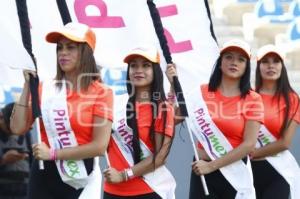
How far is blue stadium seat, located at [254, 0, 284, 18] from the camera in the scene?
1178 centimetres

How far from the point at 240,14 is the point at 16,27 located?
6.30m

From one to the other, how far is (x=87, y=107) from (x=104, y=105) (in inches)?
3.7

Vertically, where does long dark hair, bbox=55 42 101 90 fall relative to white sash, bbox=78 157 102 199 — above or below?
above

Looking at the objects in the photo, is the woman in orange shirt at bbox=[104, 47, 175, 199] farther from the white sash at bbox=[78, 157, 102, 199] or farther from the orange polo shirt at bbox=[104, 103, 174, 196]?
the white sash at bbox=[78, 157, 102, 199]

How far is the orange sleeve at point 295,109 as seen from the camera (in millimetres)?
7219

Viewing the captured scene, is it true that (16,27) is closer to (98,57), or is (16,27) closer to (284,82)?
(98,57)

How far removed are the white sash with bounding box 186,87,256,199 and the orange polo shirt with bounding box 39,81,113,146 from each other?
3.45 feet

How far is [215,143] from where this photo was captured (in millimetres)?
6516

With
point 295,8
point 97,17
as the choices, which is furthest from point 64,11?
point 295,8

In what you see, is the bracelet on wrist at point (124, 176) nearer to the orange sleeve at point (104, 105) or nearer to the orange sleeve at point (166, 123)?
the orange sleeve at point (166, 123)

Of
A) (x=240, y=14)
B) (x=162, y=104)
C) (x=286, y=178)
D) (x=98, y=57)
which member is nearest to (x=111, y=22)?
(x=98, y=57)

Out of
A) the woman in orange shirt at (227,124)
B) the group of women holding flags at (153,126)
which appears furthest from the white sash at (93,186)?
the woman in orange shirt at (227,124)

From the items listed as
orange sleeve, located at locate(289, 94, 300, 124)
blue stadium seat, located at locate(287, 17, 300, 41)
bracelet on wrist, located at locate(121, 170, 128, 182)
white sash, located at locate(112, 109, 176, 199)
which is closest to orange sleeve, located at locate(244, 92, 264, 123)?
white sash, located at locate(112, 109, 176, 199)

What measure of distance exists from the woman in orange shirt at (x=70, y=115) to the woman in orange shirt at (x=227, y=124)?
35.7 inches
